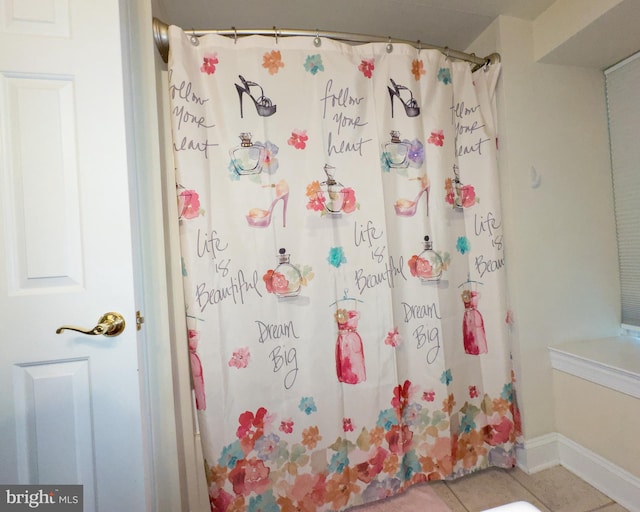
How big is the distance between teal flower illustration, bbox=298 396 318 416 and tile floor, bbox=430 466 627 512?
27.9 inches

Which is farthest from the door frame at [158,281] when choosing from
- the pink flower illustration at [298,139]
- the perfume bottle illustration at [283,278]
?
the pink flower illustration at [298,139]

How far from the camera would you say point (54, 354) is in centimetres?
73

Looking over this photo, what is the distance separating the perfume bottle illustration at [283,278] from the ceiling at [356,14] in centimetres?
107

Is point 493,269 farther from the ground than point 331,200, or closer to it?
closer to it

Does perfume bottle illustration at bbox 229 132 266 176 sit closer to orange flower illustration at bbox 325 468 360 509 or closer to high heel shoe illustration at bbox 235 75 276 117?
high heel shoe illustration at bbox 235 75 276 117

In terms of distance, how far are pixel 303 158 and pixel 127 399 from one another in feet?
3.21

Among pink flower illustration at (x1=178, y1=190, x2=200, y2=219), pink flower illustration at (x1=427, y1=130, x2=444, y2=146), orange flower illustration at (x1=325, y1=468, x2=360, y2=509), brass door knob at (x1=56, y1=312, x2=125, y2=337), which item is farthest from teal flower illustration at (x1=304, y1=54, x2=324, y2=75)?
orange flower illustration at (x1=325, y1=468, x2=360, y2=509)

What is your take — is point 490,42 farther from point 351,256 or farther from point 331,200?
point 351,256

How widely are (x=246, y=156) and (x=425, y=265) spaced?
85 centimetres

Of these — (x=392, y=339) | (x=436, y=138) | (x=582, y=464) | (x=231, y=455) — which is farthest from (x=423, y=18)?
(x=582, y=464)

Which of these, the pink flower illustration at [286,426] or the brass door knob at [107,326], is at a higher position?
the brass door knob at [107,326]

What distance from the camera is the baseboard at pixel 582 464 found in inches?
41.7

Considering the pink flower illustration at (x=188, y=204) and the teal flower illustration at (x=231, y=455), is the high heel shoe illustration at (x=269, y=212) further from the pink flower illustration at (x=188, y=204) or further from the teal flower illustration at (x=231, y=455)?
the teal flower illustration at (x=231, y=455)

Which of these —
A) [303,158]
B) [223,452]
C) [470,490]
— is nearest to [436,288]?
[303,158]
